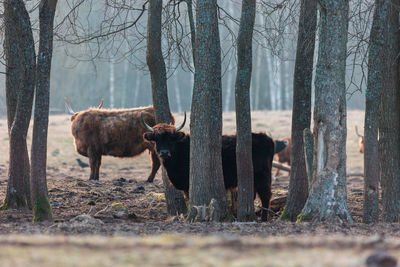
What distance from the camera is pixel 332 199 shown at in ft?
26.7

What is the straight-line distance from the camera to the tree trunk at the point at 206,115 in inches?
356

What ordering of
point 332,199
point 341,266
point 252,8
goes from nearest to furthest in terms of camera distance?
point 341,266, point 332,199, point 252,8

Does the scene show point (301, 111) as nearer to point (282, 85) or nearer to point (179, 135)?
point (179, 135)

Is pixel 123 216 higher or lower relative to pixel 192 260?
lower

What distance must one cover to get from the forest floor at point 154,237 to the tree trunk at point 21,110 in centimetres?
46

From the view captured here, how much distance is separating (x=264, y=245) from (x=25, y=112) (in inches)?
248

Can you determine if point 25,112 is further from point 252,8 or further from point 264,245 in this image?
point 264,245

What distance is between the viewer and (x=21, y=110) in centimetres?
982

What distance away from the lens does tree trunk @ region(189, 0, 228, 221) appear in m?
9.03

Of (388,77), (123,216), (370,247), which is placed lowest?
(123,216)

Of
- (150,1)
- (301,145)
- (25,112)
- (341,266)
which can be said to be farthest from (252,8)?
(341,266)

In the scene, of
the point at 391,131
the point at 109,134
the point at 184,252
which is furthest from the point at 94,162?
the point at 184,252

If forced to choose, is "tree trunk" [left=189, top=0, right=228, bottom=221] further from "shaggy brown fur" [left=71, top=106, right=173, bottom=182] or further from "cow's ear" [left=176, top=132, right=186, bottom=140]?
"shaggy brown fur" [left=71, top=106, right=173, bottom=182]

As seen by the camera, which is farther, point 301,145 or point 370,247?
point 301,145
